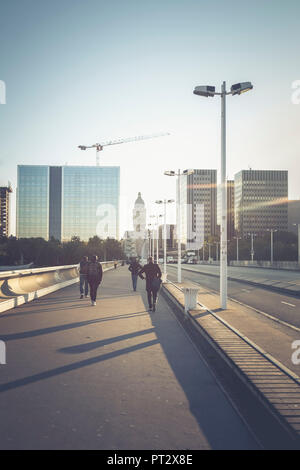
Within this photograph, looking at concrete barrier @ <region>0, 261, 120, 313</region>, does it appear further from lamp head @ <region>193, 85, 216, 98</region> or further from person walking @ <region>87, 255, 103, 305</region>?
lamp head @ <region>193, 85, 216, 98</region>

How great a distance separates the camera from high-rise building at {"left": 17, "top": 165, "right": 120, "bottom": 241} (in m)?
189

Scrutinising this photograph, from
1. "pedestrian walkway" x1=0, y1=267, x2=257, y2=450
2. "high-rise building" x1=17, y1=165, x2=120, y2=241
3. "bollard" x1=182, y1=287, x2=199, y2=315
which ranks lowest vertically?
"pedestrian walkway" x1=0, y1=267, x2=257, y2=450

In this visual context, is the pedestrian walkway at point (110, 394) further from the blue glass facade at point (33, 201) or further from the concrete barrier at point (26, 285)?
the blue glass facade at point (33, 201)

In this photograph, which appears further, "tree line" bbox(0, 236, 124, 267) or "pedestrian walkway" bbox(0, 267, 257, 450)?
"tree line" bbox(0, 236, 124, 267)

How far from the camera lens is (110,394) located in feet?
16.9

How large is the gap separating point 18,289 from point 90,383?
36.7 ft

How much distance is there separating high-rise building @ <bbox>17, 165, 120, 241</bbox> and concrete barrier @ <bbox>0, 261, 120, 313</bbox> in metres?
166

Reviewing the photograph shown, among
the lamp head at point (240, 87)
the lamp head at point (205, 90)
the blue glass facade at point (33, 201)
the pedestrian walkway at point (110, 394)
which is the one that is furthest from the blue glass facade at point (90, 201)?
the pedestrian walkway at point (110, 394)

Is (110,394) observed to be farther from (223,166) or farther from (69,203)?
(69,203)

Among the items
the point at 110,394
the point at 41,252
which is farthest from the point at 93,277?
the point at 41,252

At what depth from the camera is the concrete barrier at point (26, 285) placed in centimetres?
1392

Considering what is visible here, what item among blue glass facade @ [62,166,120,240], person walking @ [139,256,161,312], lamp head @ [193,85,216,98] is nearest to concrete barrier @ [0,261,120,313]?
person walking @ [139,256,161,312]

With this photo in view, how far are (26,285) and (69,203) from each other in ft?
588
